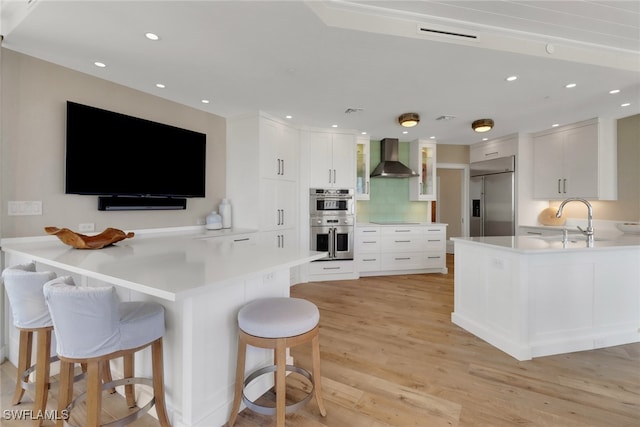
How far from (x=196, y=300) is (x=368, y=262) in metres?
3.68

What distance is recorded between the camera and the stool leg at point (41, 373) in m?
1.45

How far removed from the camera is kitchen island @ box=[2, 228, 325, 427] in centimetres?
117

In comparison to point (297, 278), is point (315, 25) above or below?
above

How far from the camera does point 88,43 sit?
7.01 ft

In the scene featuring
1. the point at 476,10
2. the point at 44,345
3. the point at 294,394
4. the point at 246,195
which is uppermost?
the point at 476,10

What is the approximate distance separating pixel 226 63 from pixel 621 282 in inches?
156

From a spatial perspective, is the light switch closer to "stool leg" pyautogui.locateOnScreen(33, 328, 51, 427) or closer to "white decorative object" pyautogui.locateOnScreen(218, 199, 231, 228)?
"stool leg" pyautogui.locateOnScreen(33, 328, 51, 427)

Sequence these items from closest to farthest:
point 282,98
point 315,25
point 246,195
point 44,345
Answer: point 44,345
point 315,25
point 282,98
point 246,195

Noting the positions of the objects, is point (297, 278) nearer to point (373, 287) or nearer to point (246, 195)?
point (373, 287)

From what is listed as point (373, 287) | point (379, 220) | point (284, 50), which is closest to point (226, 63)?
point (284, 50)

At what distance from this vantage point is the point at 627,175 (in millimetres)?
3840

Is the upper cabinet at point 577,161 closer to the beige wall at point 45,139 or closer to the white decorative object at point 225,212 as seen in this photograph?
the white decorative object at point 225,212

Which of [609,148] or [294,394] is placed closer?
[294,394]

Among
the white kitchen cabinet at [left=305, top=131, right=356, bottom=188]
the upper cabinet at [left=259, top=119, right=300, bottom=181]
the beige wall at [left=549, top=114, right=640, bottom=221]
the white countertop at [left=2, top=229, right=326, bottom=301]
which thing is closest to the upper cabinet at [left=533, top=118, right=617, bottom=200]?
the beige wall at [left=549, top=114, right=640, bottom=221]
